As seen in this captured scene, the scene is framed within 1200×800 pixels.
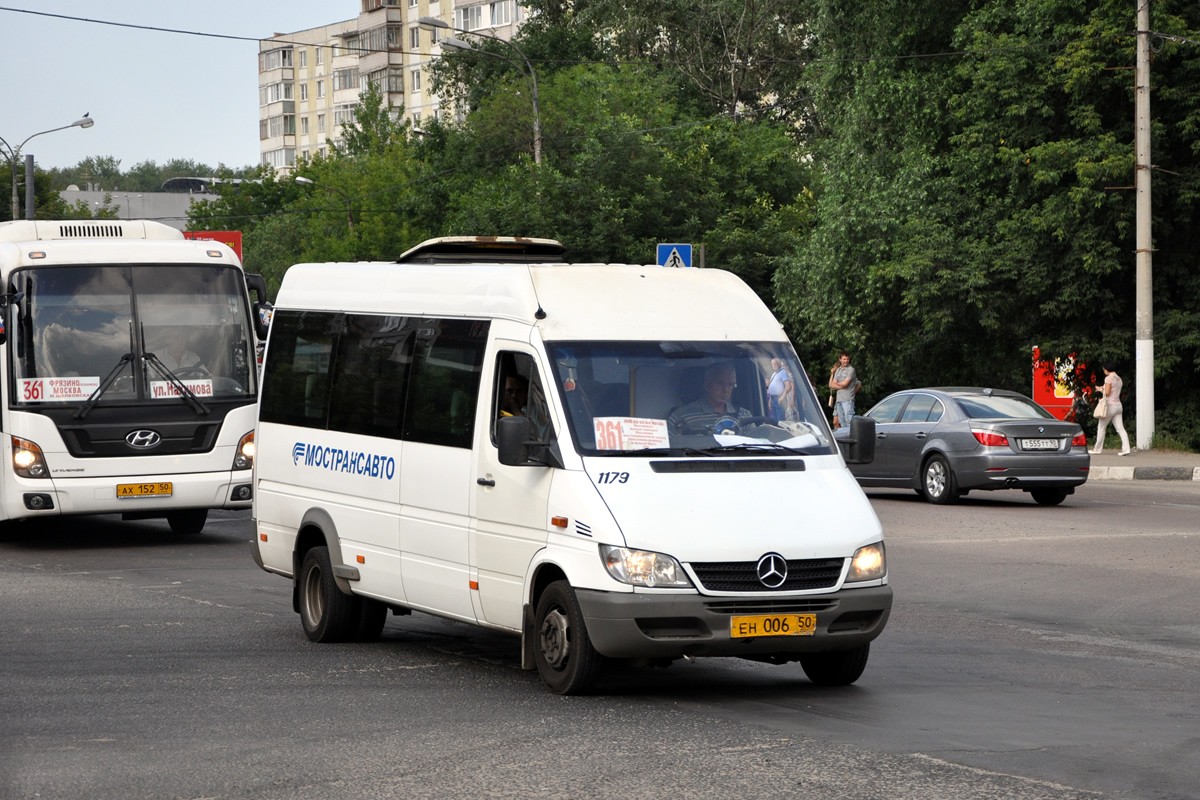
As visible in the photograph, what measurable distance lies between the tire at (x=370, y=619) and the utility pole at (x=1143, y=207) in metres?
21.9

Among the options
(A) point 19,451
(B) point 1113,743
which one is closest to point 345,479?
(B) point 1113,743

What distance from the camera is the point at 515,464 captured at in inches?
333

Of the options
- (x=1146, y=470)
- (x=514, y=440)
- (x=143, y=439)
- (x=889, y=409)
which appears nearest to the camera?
(x=514, y=440)

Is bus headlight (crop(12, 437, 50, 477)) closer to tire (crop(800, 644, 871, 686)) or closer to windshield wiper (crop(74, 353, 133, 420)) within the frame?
windshield wiper (crop(74, 353, 133, 420))

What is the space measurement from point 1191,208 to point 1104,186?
195cm

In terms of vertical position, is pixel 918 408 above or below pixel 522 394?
below

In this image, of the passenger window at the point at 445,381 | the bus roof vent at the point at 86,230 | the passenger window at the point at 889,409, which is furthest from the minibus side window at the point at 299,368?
the passenger window at the point at 889,409

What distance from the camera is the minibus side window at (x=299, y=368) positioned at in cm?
1087

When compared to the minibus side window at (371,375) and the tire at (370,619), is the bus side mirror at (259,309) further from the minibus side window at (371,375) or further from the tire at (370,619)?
the tire at (370,619)

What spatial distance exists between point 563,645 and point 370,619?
8.23ft

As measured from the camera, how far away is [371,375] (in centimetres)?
1028

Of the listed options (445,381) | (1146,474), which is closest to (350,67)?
(1146,474)

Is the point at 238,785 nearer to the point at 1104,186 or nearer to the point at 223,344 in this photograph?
the point at 223,344

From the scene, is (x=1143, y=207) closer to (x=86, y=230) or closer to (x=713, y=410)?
(x=86, y=230)
